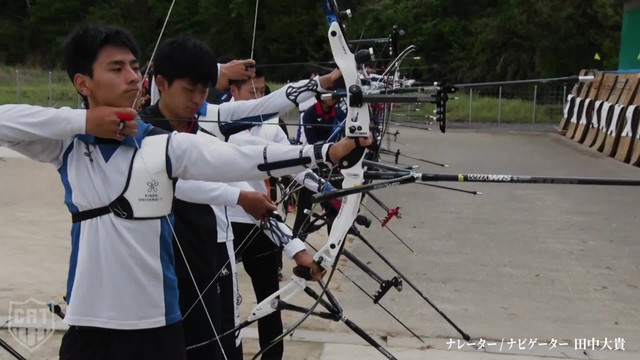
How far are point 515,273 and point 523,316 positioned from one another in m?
1.13

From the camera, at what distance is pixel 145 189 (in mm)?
1979

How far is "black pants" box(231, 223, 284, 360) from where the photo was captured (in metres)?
3.54

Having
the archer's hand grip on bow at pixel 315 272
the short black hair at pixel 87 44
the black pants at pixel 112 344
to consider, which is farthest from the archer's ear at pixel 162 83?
the black pants at pixel 112 344

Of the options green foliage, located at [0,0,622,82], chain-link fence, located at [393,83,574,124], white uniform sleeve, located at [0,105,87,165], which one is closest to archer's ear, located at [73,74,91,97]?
white uniform sleeve, located at [0,105,87,165]

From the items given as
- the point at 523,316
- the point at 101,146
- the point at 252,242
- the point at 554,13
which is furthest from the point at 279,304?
the point at 554,13

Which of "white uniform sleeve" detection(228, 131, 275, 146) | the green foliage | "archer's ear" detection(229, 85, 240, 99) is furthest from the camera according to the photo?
the green foliage

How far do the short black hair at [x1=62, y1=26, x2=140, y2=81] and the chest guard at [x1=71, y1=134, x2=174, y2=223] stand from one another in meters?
0.28

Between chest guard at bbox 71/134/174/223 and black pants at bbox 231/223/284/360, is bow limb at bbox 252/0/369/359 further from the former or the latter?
black pants at bbox 231/223/284/360

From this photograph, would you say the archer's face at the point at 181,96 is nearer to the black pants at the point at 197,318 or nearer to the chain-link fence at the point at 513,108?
the black pants at the point at 197,318

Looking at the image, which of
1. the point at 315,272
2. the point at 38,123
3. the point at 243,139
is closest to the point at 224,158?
the point at 38,123

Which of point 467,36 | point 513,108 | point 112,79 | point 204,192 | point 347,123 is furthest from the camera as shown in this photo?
point 467,36

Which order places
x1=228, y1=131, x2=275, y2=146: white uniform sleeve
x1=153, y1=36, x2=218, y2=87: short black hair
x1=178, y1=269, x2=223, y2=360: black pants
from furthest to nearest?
x1=228, y1=131, x2=275, y2=146: white uniform sleeve, x1=178, y1=269, x2=223, y2=360: black pants, x1=153, y1=36, x2=218, y2=87: short black hair

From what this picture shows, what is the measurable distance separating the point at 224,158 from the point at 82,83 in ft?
1.54

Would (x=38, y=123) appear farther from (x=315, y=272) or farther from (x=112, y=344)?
(x=315, y=272)
